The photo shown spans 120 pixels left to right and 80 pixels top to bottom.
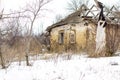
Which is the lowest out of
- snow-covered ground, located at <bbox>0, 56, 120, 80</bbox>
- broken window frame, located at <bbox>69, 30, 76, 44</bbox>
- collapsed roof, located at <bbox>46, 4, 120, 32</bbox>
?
snow-covered ground, located at <bbox>0, 56, 120, 80</bbox>

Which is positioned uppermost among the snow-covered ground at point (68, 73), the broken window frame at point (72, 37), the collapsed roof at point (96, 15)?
the collapsed roof at point (96, 15)

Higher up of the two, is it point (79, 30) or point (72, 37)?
point (79, 30)

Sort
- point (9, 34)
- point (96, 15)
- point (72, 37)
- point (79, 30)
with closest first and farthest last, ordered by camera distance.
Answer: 1. point (9, 34)
2. point (96, 15)
3. point (79, 30)
4. point (72, 37)

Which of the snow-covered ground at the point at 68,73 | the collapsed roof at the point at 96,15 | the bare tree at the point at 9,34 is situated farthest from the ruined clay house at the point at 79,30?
the snow-covered ground at the point at 68,73

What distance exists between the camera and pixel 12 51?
12.6 meters

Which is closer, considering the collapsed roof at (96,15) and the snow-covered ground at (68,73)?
the snow-covered ground at (68,73)

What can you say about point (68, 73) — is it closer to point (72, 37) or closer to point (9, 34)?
point (9, 34)

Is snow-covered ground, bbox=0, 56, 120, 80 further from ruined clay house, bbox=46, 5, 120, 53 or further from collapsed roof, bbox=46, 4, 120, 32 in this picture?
ruined clay house, bbox=46, 5, 120, 53

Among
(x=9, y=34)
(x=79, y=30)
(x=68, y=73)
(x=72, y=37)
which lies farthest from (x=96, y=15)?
(x=68, y=73)

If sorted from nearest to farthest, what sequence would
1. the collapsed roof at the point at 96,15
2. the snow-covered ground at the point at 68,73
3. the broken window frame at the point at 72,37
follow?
1. the snow-covered ground at the point at 68,73
2. the collapsed roof at the point at 96,15
3. the broken window frame at the point at 72,37

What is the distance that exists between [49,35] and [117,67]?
78.5 feet

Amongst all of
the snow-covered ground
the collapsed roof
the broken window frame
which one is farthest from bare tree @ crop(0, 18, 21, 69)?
the broken window frame

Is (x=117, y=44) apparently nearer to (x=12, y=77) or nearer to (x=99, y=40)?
(x=99, y=40)

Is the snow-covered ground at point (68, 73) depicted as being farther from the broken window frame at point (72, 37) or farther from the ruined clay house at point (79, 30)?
the broken window frame at point (72, 37)
